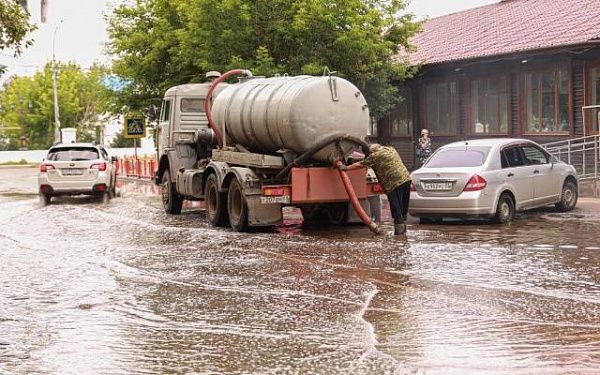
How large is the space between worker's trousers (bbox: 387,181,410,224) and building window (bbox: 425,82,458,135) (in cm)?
1644

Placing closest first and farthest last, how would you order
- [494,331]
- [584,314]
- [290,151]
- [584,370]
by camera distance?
1. [584,370]
2. [494,331]
3. [584,314]
4. [290,151]

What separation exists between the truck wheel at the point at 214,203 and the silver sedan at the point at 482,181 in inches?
132

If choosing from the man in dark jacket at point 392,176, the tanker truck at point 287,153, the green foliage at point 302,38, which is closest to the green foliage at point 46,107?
the green foliage at point 302,38

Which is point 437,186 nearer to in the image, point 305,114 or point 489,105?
point 305,114

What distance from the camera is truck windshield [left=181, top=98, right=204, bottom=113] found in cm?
2020

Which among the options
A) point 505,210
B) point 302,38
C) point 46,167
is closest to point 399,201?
point 505,210

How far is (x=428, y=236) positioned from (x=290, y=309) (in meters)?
6.16

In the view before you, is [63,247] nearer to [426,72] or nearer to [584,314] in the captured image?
[584,314]

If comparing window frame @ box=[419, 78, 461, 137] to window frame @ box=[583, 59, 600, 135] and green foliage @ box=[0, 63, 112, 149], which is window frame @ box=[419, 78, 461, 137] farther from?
green foliage @ box=[0, 63, 112, 149]

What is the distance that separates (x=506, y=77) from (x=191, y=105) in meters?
11.8

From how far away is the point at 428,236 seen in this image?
570 inches

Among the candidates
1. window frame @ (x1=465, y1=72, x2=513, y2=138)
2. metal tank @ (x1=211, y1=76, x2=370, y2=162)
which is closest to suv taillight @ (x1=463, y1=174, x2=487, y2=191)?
metal tank @ (x1=211, y1=76, x2=370, y2=162)

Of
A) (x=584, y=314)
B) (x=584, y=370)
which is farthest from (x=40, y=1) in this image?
(x=584, y=370)

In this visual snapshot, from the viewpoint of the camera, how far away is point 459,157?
1638 cm
